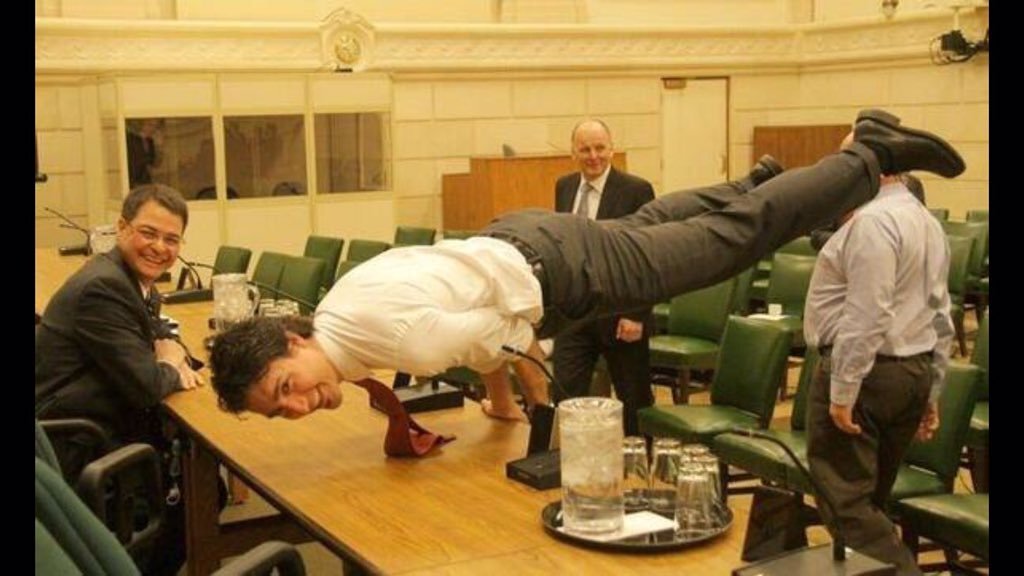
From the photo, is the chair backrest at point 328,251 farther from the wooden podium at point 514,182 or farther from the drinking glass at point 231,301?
the wooden podium at point 514,182

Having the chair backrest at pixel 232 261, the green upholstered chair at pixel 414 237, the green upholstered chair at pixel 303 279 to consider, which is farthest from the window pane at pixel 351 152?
the green upholstered chair at pixel 303 279

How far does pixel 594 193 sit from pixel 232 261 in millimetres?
2771

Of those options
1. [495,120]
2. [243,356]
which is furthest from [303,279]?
[495,120]

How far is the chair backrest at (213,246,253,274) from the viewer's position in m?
6.95

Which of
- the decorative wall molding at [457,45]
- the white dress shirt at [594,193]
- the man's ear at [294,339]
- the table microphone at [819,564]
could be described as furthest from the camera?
the decorative wall molding at [457,45]

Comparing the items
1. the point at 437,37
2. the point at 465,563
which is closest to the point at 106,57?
the point at 437,37

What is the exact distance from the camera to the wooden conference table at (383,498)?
212cm

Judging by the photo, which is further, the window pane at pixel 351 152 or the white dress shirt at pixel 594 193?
the window pane at pixel 351 152

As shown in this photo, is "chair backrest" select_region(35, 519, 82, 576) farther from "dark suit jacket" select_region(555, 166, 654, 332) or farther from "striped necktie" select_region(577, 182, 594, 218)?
"striped necktie" select_region(577, 182, 594, 218)

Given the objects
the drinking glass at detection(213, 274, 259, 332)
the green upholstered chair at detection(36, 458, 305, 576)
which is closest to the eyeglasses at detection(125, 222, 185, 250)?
the drinking glass at detection(213, 274, 259, 332)

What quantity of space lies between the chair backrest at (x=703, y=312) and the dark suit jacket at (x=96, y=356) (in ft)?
9.01

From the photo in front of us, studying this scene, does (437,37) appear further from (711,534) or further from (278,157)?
(711,534)
